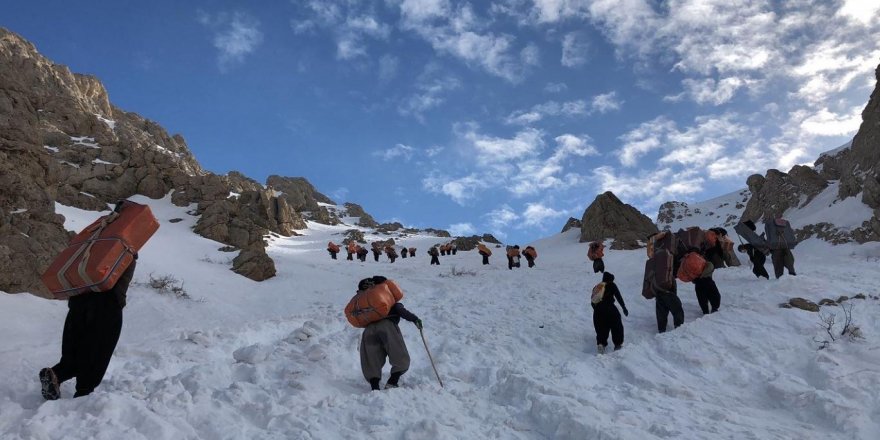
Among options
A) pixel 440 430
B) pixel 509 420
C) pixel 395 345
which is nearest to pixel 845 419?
pixel 509 420

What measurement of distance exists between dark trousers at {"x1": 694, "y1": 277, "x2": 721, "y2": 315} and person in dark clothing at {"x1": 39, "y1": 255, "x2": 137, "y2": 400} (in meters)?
9.46

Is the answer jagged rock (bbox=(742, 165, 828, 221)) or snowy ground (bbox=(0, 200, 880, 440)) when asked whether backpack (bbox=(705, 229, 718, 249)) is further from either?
jagged rock (bbox=(742, 165, 828, 221))

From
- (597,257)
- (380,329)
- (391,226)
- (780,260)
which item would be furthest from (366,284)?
(391,226)

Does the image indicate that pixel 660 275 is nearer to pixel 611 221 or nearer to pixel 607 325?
Result: pixel 607 325

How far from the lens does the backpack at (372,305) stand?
6.34m

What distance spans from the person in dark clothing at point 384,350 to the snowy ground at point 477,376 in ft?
1.00

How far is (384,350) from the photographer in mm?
6324

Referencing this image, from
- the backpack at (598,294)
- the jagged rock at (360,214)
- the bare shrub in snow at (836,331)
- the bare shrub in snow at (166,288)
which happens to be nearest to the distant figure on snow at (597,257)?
the backpack at (598,294)

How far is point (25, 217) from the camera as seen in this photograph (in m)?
9.84

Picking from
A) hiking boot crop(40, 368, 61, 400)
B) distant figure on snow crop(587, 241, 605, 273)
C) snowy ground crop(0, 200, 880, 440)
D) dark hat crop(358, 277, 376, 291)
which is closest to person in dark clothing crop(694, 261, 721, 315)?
snowy ground crop(0, 200, 880, 440)

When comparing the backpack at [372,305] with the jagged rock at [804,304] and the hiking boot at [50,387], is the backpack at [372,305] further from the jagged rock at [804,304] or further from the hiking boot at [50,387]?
the jagged rock at [804,304]

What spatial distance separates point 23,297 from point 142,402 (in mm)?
5820

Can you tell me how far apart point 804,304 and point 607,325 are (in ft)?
11.2

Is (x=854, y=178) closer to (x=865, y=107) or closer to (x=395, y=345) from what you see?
(x=865, y=107)
